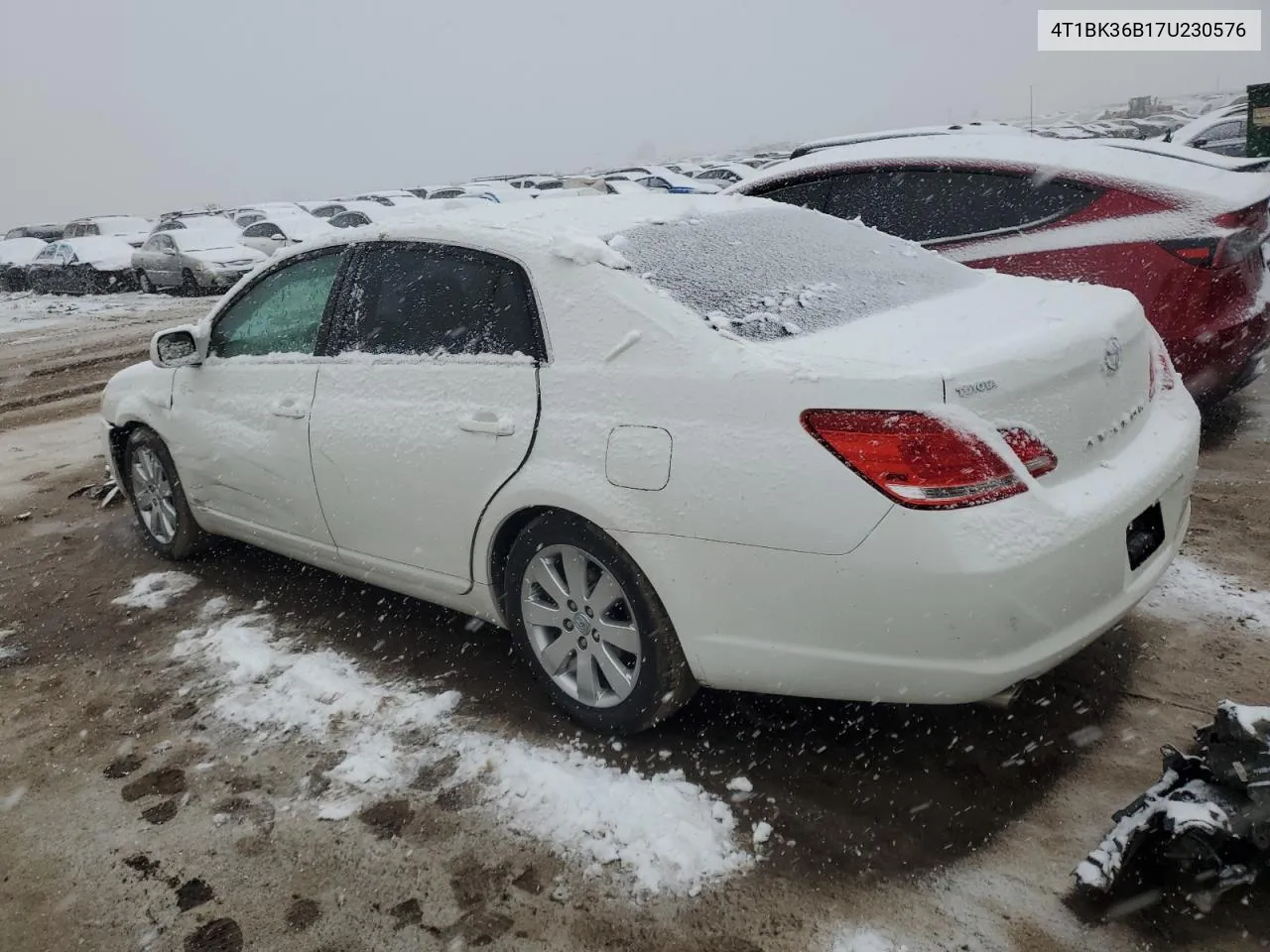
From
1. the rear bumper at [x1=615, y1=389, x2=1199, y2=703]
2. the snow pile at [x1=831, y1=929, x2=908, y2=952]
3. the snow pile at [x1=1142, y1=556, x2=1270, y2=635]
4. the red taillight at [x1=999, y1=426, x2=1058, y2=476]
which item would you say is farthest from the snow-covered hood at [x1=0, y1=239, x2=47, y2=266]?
the snow pile at [x1=831, y1=929, x2=908, y2=952]

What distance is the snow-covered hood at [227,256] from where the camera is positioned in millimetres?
17719

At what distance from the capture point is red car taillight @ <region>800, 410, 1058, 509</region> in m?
2.28

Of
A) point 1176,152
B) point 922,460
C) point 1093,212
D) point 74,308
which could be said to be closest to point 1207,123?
point 1176,152

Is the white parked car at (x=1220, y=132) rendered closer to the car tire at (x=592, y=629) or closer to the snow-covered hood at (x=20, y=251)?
the car tire at (x=592, y=629)

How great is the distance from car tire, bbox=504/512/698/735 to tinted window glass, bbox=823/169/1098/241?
10.0ft

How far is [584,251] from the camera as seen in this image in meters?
2.90

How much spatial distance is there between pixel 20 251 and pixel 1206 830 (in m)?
28.3

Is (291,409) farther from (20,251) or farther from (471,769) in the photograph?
(20,251)

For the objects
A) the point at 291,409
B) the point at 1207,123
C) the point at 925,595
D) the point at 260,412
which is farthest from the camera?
the point at 1207,123

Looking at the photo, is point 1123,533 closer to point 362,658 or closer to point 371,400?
point 371,400

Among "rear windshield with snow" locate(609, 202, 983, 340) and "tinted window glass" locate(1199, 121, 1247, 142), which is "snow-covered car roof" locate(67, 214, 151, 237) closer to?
"tinted window glass" locate(1199, 121, 1247, 142)

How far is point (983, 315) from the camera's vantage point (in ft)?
9.22

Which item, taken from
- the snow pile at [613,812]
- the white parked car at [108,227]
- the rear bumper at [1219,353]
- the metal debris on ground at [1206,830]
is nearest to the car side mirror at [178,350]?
the snow pile at [613,812]

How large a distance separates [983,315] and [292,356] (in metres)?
2.48
